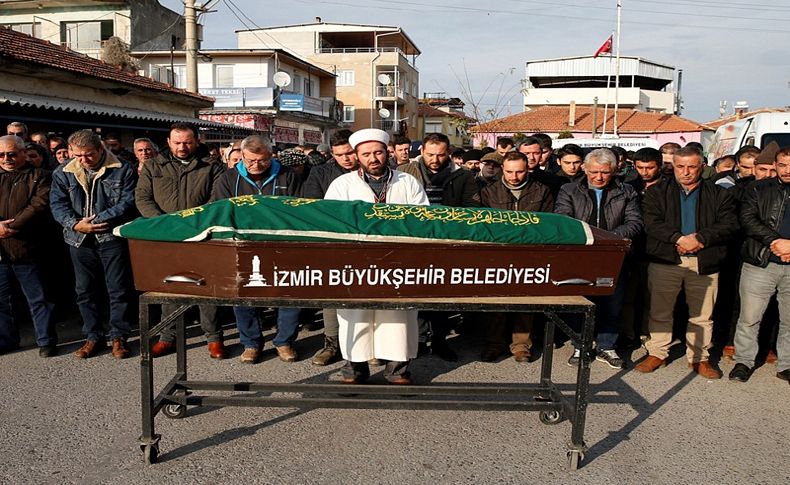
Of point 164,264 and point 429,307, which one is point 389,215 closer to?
point 429,307

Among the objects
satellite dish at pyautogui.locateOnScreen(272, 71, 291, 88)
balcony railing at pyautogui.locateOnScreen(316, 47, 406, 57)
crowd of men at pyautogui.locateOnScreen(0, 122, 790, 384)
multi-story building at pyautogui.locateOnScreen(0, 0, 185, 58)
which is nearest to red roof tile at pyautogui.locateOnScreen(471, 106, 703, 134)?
satellite dish at pyautogui.locateOnScreen(272, 71, 291, 88)

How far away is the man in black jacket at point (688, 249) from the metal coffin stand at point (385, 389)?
4.96 feet

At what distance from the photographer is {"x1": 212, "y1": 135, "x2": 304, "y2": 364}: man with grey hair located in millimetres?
4773

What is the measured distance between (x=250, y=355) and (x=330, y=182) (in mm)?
1574

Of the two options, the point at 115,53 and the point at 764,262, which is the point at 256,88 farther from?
the point at 764,262

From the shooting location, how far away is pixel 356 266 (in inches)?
127

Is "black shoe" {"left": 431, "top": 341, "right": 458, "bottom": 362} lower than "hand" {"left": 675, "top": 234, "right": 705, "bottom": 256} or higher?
lower

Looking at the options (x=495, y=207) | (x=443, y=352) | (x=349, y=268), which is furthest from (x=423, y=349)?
(x=349, y=268)

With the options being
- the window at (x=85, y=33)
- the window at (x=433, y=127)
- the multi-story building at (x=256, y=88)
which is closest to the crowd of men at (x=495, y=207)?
the multi-story building at (x=256, y=88)

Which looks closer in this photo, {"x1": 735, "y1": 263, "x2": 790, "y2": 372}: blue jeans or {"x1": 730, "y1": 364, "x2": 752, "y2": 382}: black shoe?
{"x1": 735, "y1": 263, "x2": 790, "y2": 372}: blue jeans

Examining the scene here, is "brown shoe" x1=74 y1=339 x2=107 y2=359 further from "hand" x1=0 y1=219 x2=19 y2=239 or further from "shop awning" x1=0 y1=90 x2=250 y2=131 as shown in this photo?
"shop awning" x1=0 y1=90 x2=250 y2=131

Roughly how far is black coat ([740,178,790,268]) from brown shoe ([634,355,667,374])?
3.33 ft

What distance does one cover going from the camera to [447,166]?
5.71 m

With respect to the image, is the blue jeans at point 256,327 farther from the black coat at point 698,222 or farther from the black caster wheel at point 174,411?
the black coat at point 698,222
